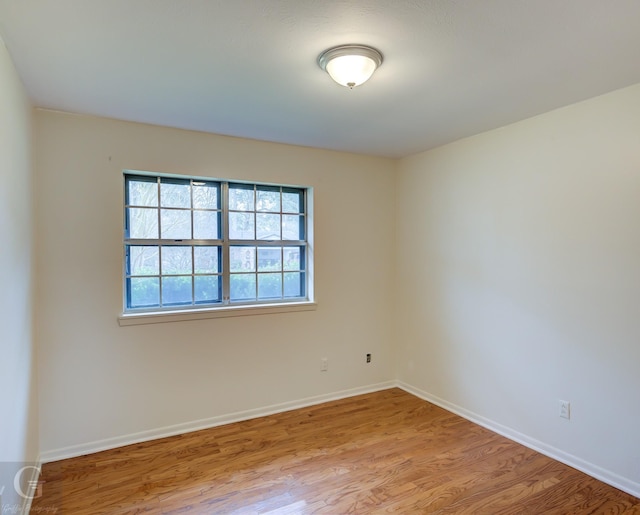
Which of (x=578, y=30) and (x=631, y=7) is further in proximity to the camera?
(x=578, y=30)

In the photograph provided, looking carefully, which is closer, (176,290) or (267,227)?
(176,290)

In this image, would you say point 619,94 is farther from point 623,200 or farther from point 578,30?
point 578,30

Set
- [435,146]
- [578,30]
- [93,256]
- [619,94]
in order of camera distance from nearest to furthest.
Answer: [578,30] → [619,94] → [93,256] → [435,146]

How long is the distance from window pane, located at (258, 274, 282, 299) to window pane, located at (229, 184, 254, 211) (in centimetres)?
64

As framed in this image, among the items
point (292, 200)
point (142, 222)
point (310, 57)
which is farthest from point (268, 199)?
point (310, 57)

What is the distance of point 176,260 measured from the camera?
3.13 meters

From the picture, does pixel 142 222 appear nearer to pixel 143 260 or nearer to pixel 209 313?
pixel 143 260

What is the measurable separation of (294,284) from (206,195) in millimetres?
1170

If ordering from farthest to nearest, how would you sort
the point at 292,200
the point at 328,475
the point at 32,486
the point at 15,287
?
1. the point at 292,200
2. the point at 328,475
3. the point at 32,486
4. the point at 15,287

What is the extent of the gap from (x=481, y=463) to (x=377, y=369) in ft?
4.98

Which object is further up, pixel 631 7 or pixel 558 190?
pixel 631 7

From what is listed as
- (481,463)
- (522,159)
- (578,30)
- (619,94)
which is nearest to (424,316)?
(481,463)

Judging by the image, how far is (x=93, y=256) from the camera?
275cm

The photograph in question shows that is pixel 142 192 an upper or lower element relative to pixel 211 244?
upper
